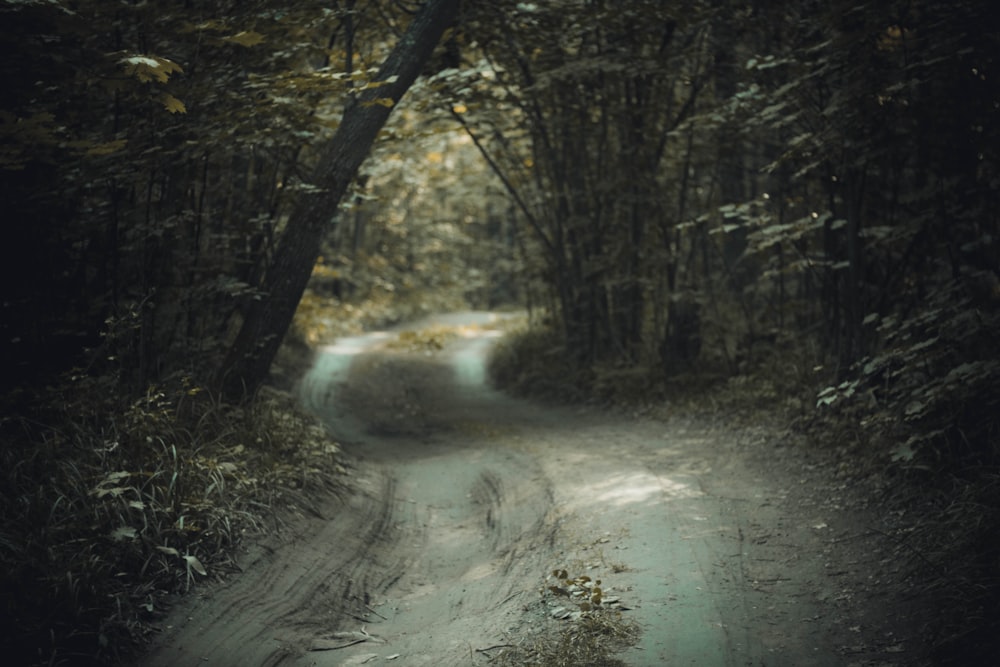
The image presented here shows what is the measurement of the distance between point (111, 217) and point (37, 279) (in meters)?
0.83

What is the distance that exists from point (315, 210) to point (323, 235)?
1.26ft

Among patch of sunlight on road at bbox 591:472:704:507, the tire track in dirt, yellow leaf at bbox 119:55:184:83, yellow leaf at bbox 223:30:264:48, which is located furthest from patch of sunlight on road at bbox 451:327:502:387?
yellow leaf at bbox 119:55:184:83

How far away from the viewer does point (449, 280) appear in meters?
35.8

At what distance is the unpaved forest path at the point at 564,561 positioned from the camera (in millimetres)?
4387

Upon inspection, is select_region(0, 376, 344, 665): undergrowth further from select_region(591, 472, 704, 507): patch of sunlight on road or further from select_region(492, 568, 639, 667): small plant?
select_region(591, 472, 704, 507): patch of sunlight on road

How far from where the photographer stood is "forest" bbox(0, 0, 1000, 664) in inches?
193

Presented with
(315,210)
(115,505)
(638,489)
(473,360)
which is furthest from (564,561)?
(473,360)

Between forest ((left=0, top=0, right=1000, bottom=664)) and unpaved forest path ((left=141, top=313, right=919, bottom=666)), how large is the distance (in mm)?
426

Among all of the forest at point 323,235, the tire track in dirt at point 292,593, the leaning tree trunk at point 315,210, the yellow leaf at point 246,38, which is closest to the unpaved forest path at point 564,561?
the tire track in dirt at point 292,593

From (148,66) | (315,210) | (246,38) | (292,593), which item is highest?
(246,38)

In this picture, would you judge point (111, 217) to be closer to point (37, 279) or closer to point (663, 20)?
point (37, 279)

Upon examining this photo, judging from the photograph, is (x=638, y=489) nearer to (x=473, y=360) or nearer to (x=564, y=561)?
(x=564, y=561)

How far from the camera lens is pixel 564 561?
219 inches

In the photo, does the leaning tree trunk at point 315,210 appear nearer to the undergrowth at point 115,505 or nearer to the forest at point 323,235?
the forest at point 323,235
